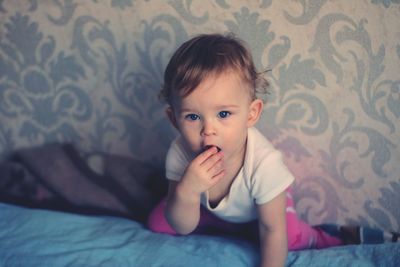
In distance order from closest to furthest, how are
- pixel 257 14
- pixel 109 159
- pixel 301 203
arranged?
pixel 257 14 < pixel 301 203 < pixel 109 159

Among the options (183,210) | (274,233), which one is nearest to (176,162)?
(183,210)

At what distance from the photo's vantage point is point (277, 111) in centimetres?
98

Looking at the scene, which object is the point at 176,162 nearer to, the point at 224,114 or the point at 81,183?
the point at 224,114

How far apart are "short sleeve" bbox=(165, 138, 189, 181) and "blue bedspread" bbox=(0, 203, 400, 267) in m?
0.16

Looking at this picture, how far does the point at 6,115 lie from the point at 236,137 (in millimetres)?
826

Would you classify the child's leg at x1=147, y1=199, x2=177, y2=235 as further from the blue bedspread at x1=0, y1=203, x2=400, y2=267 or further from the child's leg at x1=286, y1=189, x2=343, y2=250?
the child's leg at x1=286, y1=189, x2=343, y2=250

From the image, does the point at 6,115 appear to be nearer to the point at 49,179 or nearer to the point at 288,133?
the point at 49,179

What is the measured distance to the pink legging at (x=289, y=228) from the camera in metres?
0.92

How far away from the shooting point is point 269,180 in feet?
2.65

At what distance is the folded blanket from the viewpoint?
1.07 metres

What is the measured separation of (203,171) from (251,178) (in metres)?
0.13

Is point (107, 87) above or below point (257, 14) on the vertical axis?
below

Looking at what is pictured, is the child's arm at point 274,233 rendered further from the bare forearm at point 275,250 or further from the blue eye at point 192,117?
the blue eye at point 192,117

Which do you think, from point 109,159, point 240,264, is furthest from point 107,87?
point 240,264
